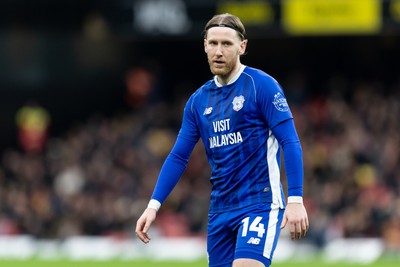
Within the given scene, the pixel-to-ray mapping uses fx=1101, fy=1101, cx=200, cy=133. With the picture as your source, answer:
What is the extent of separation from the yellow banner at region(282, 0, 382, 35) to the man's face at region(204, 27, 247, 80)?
1166cm

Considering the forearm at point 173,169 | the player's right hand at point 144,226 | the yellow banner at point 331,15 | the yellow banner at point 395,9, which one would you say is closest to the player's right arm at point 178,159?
the forearm at point 173,169

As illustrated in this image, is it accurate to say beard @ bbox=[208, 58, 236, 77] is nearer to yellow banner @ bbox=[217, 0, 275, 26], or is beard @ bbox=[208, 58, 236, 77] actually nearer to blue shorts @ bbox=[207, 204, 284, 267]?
blue shorts @ bbox=[207, 204, 284, 267]

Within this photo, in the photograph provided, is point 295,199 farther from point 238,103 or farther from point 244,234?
point 238,103

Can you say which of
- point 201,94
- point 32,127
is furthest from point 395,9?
point 201,94

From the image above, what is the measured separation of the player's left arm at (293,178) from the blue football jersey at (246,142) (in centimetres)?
9

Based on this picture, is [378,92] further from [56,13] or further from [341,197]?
[56,13]

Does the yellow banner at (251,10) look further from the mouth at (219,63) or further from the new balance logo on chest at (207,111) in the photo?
the mouth at (219,63)

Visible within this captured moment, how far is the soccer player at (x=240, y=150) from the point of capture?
6844mm

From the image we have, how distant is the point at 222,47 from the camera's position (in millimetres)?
6953

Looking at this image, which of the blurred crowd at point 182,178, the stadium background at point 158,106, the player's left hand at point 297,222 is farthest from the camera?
the stadium background at point 158,106

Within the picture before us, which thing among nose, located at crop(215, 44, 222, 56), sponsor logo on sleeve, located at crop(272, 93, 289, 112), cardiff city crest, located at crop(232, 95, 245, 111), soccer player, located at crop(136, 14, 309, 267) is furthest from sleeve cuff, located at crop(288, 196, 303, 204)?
nose, located at crop(215, 44, 222, 56)

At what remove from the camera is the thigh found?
6742 mm

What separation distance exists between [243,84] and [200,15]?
12406mm

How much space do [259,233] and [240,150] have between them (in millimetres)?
568
